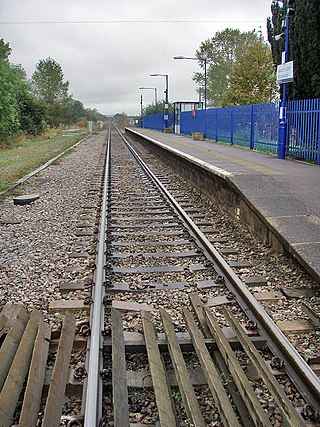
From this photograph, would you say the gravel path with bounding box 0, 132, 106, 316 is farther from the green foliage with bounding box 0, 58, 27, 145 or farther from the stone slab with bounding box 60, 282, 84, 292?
the green foliage with bounding box 0, 58, 27, 145

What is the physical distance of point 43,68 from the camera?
85.8 meters

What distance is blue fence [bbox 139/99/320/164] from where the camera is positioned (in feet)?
43.4

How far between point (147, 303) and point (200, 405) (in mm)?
1747

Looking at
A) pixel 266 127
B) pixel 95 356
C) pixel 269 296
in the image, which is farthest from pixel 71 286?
pixel 266 127

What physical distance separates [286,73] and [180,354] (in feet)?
40.8

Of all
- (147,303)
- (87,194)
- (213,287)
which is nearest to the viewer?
(147,303)

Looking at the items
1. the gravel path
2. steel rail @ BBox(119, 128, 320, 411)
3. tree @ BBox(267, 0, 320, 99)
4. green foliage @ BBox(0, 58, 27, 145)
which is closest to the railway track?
steel rail @ BBox(119, 128, 320, 411)

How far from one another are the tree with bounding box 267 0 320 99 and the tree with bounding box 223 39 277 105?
1317 centimetres

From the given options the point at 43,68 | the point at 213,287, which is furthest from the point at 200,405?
the point at 43,68

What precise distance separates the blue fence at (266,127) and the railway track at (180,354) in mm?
8367

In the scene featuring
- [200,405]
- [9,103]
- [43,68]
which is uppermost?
[43,68]

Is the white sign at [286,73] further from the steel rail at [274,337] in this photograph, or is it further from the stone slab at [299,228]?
the steel rail at [274,337]

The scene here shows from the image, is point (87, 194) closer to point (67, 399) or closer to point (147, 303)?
point (147, 303)

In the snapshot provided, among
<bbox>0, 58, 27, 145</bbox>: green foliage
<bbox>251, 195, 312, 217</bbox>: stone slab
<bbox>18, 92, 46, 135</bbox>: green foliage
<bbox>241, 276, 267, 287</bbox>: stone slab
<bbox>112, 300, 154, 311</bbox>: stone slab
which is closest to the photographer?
<bbox>112, 300, 154, 311</bbox>: stone slab
